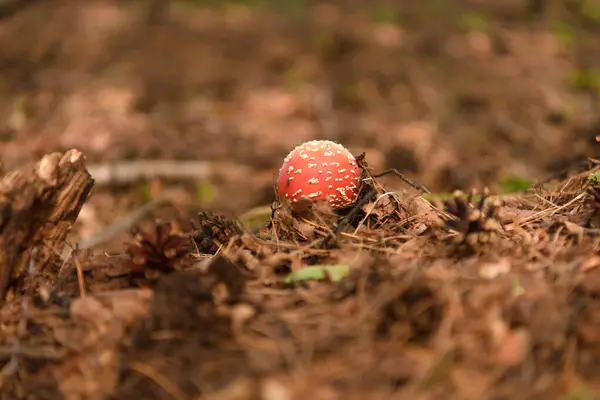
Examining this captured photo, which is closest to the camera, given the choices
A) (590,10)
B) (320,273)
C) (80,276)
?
(320,273)

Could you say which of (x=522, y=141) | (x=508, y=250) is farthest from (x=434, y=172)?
(x=508, y=250)

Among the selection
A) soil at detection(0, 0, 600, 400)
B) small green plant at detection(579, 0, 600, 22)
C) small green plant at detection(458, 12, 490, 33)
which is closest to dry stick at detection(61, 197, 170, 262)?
soil at detection(0, 0, 600, 400)

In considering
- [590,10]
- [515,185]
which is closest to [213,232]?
[515,185]

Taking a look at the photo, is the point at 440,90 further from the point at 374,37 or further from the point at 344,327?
the point at 344,327

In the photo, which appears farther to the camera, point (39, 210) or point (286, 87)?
point (286, 87)

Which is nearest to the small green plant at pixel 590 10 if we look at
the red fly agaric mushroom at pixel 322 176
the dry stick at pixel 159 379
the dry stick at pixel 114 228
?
the dry stick at pixel 114 228

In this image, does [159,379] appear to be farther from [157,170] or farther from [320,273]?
[157,170]

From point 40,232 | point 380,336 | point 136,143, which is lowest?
point 136,143

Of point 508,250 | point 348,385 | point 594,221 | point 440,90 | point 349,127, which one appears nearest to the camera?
point 348,385
